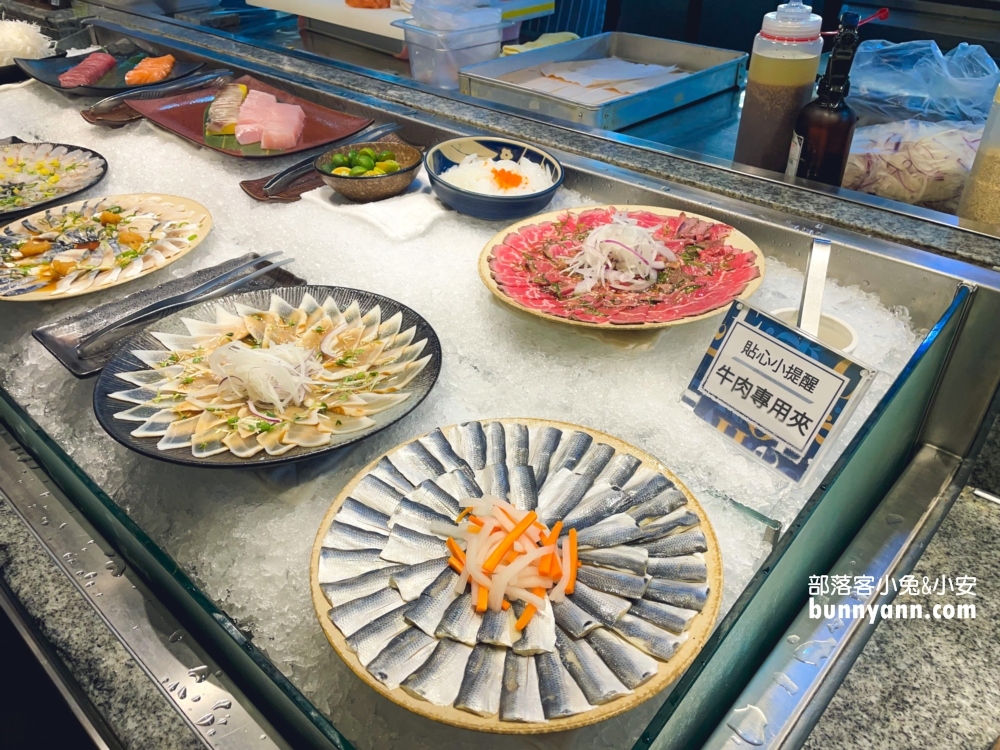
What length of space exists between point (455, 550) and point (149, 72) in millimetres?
2546

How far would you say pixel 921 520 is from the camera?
50.0 inches

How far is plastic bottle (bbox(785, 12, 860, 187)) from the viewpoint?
4.70 feet

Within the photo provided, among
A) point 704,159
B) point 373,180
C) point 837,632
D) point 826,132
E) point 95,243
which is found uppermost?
point 826,132

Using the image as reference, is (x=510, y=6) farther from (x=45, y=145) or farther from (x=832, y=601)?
(x=832, y=601)

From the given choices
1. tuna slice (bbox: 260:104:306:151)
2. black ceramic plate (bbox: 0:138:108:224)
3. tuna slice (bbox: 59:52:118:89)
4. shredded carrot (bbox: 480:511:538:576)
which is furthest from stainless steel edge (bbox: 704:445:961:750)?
tuna slice (bbox: 59:52:118:89)

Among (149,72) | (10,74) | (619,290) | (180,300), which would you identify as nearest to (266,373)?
(180,300)

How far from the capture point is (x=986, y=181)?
1411 mm

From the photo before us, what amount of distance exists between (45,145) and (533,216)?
5.20ft

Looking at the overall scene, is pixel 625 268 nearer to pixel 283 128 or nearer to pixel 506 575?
pixel 506 575

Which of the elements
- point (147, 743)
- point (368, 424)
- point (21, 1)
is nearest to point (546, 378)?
point (368, 424)

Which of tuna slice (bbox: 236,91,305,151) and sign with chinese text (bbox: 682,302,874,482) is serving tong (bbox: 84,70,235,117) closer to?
tuna slice (bbox: 236,91,305,151)

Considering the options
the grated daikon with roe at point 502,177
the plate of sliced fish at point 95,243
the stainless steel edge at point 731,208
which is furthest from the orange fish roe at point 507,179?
the plate of sliced fish at point 95,243

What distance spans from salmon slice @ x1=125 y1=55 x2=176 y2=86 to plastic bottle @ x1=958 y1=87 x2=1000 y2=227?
2.57 meters

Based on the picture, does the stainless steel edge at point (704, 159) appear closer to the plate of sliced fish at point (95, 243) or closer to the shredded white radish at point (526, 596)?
the plate of sliced fish at point (95, 243)
